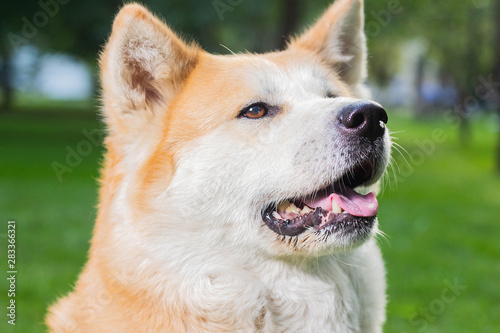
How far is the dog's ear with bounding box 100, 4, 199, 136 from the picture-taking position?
10.2 ft

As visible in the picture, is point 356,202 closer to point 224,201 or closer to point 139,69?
point 224,201

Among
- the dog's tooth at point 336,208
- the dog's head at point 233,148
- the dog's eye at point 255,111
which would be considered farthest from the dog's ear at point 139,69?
the dog's tooth at point 336,208

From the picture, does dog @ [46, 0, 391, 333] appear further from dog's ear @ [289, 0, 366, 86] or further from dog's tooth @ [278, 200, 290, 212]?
dog's ear @ [289, 0, 366, 86]

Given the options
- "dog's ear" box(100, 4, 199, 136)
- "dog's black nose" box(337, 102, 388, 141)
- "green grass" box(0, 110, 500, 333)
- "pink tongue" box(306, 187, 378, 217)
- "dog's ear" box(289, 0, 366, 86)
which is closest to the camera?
"dog's black nose" box(337, 102, 388, 141)

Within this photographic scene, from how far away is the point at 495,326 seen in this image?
18.9 feet

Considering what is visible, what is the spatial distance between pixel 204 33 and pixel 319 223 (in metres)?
19.5

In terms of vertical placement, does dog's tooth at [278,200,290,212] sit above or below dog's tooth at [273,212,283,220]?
above

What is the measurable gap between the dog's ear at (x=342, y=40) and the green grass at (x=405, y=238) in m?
0.81

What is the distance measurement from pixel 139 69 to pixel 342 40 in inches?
58.3

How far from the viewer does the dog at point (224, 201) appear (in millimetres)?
2881

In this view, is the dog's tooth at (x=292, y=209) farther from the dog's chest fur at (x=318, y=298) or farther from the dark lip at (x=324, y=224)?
the dog's chest fur at (x=318, y=298)

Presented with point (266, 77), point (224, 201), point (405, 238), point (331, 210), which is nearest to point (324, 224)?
point (331, 210)

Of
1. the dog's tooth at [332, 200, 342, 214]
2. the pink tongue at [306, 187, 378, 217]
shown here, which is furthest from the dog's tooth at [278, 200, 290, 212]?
the dog's tooth at [332, 200, 342, 214]

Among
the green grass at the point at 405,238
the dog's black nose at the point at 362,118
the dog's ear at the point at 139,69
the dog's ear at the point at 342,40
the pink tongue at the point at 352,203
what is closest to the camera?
the dog's black nose at the point at 362,118
